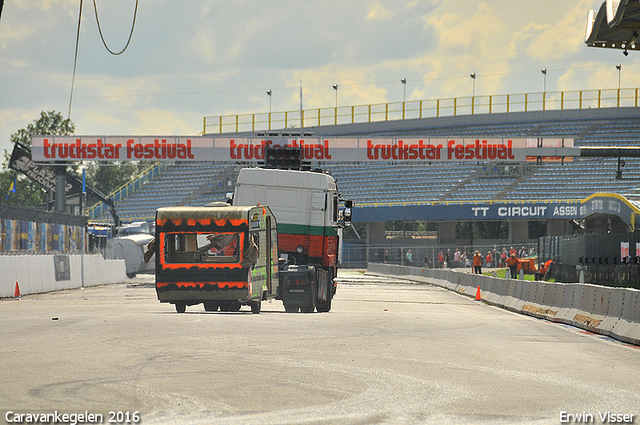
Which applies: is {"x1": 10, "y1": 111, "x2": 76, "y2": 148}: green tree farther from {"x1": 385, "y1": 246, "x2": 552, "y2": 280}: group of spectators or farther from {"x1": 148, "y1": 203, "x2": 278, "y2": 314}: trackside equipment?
{"x1": 148, "y1": 203, "x2": 278, "y2": 314}: trackside equipment

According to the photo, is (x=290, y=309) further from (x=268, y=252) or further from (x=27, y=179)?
(x=27, y=179)

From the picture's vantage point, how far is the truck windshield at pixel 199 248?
18094 mm

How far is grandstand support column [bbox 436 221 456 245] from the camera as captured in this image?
219ft

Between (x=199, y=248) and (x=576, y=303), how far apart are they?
841 cm

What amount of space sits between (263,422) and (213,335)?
21.1 feet

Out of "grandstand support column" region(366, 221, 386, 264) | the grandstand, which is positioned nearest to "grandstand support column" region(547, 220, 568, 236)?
the grandstand

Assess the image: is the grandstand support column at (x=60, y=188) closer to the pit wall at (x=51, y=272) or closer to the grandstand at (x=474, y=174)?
the pit wall at (x=51, y=272)

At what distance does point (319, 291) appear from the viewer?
2044cm

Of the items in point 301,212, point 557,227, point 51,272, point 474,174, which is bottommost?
point 51,272

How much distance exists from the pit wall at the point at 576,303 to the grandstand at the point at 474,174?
34.1m

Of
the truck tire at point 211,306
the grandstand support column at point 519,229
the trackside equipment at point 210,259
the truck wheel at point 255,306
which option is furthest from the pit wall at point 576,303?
the grandstand support column at point 519,229

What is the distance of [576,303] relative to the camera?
18703 millimetres

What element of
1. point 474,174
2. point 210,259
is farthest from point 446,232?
point 210,259

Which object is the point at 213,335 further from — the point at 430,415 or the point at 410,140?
the point at 410,140
